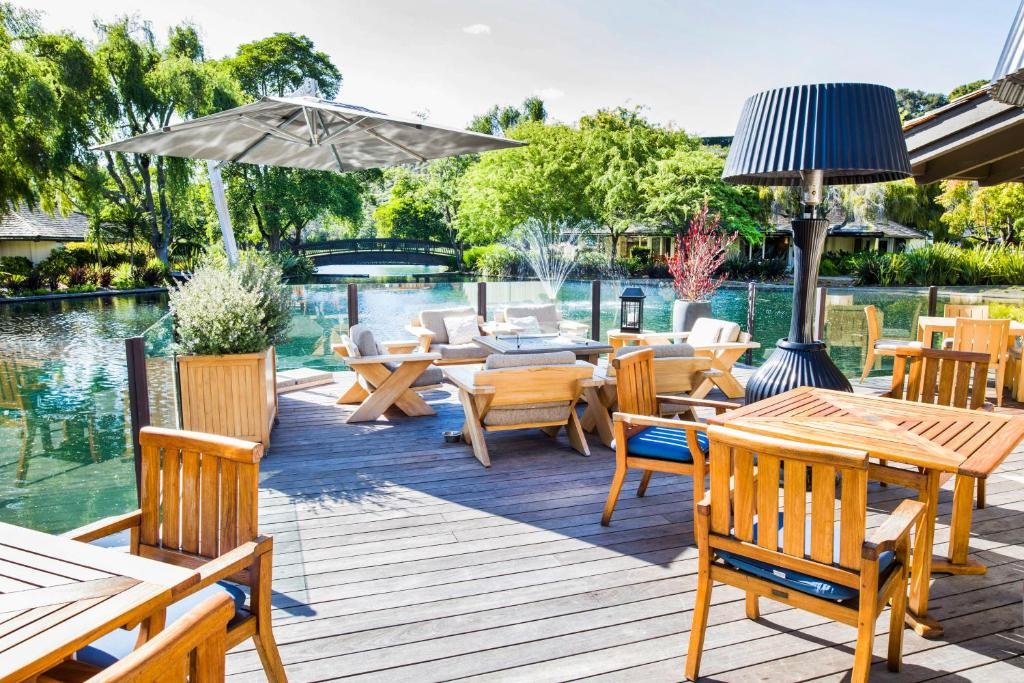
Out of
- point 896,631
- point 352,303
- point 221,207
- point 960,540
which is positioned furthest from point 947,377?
point 221,207

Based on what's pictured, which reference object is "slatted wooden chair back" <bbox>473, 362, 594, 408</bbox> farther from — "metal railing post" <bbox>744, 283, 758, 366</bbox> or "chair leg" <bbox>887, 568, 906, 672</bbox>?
"metal railing post" <bbox>744, 283, 758, 366</bbox>

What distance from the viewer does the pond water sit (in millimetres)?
4281

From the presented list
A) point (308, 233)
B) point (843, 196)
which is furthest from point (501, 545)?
point (308, 233)

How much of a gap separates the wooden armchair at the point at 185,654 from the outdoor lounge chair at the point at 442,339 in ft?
17.9

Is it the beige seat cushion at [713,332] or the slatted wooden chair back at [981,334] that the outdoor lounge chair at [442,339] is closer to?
the beige seat cushion at [713,332]

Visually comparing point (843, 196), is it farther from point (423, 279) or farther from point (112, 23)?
point (112, 23)

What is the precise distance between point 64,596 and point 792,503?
186 centimetres

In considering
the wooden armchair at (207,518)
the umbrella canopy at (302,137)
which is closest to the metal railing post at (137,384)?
the wooden armchair at (207,518)

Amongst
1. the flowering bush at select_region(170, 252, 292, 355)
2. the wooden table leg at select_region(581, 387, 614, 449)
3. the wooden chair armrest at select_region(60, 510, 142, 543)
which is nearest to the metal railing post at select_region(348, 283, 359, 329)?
the flowering bush at select_region(170, 252, 292, 355)

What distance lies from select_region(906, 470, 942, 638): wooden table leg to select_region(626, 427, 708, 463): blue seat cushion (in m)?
0.96

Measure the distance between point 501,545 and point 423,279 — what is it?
580 cm

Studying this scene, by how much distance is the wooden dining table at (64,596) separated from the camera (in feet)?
3.92

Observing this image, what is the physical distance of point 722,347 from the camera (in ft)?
20.6

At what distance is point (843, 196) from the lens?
2914 cm
